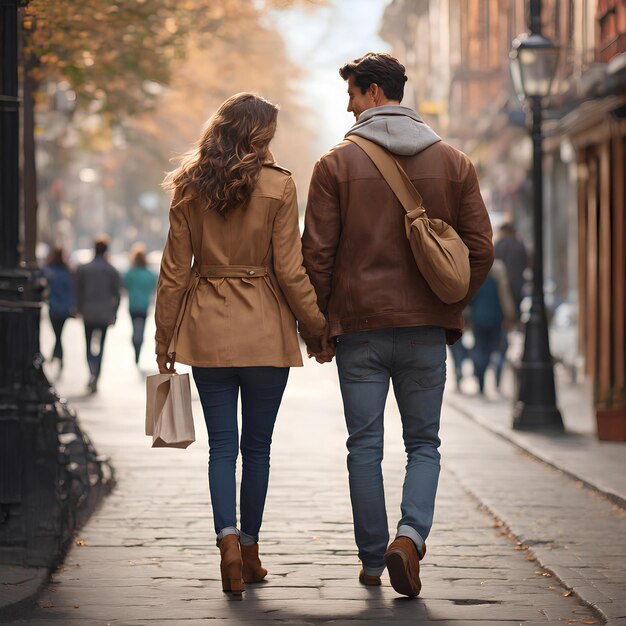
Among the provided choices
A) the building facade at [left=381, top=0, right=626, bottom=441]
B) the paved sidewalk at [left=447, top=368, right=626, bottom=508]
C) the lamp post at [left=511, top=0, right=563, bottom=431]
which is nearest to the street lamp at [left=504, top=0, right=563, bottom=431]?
the lamp post at [left=511, top=0, right=563, bottom=431]

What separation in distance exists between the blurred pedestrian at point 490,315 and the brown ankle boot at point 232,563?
10.7m

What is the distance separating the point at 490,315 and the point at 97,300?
460 centimetres

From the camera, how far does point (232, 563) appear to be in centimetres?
612

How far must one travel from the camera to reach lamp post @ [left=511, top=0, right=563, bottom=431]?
13.3 metres

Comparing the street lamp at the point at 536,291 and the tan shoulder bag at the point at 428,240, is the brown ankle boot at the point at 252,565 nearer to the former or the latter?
the tan shoulder bag at the point at 428,240

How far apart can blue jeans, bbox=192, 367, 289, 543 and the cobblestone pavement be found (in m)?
0.35

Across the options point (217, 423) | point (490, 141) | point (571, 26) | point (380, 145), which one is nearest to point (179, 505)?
point (217, 423)

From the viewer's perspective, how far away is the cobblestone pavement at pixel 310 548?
5.91 metres

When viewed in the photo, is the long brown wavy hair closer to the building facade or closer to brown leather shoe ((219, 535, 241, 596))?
brown leather shoe ((219, 535, 241, 596))

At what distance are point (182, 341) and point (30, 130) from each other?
677cm

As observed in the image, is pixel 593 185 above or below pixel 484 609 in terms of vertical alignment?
above

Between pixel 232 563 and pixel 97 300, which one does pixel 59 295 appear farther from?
pixel 232 563

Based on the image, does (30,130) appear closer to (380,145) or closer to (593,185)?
(380,145)

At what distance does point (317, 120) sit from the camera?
6128 centimetres
